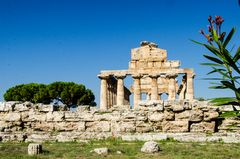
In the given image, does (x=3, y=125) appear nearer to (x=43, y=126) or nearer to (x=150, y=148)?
(x=43, y=126)

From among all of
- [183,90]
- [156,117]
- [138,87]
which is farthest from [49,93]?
[156,117]

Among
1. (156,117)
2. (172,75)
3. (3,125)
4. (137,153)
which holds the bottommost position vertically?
(137,153)

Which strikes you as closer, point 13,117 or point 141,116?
point 141,116

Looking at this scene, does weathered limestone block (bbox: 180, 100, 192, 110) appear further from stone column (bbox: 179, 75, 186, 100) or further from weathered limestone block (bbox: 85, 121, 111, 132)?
stone column (bbox: 179, 75, 186, 100)

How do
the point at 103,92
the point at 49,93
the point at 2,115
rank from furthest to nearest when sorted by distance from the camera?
the point at 49,93, the point at 103,92, the point at 2,115

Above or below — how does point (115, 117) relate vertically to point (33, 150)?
above

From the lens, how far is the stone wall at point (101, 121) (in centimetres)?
1432

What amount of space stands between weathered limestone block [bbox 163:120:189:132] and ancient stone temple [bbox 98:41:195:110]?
1231 inches

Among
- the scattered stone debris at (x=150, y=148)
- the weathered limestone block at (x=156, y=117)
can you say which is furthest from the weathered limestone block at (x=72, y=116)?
the scattered stone debris at (x=150, y=148)

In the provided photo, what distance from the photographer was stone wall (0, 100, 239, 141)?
1432 centimetres

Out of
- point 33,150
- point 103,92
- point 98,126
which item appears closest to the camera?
point 33,150

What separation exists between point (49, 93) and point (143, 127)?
43319 mm

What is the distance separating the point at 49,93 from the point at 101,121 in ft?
138

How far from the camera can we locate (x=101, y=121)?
15477 mm
